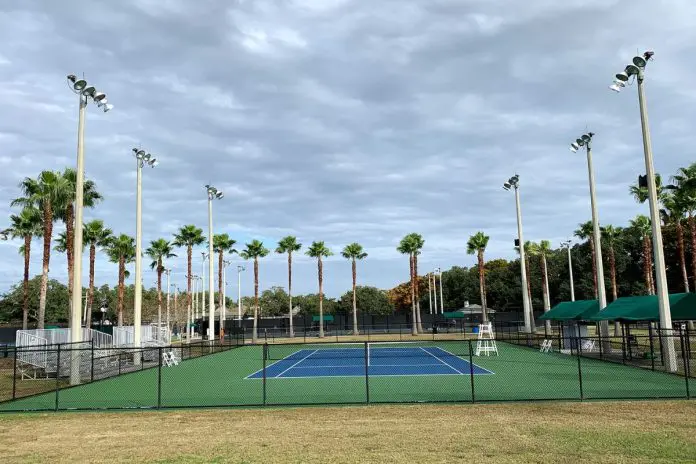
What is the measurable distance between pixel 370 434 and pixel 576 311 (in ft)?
96.6

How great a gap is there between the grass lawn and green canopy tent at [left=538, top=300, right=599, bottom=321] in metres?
20.5

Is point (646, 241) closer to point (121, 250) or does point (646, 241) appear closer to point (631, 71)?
point (631, 71)

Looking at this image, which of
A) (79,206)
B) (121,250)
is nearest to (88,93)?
(79,206)

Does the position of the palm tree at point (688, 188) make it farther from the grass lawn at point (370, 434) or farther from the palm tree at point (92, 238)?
the palm tree at point (92, 238)

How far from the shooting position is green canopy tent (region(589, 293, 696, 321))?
24391mm

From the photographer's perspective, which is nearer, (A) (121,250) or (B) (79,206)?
(B) (79,206)

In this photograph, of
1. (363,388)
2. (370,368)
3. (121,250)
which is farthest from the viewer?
(121,250)

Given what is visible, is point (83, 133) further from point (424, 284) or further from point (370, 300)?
point (424, 284)

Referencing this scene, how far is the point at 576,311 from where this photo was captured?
3762 centimetres

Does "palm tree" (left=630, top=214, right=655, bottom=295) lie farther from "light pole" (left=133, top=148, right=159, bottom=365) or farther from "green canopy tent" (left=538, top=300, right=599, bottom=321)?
"light pole" (left=133, top=148, right=159, bottom=365)

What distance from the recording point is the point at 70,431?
42.0 ft

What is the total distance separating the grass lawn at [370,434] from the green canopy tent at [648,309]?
427 inches

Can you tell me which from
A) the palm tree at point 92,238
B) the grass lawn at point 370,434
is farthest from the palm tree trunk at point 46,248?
the grass lawn at point 370,434

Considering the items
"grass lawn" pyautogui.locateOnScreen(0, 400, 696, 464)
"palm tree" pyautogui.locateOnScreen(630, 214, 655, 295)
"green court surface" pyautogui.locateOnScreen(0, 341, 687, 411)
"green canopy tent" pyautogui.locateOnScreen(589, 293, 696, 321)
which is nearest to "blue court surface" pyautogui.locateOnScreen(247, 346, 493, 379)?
"green court surface" pyautogui.locateOnScreen(0, 341, 687, 411)
